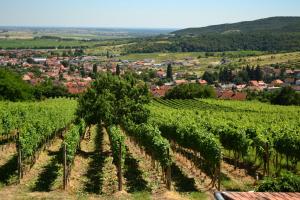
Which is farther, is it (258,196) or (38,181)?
(38,181)

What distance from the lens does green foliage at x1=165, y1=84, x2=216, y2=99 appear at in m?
108

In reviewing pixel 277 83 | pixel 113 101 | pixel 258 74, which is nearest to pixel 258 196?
pixel 113 101

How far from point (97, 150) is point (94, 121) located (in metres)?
2.50

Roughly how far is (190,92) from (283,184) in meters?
97.4

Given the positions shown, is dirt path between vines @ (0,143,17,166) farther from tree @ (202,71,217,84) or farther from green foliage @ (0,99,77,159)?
tree @ (202,71,217,84)

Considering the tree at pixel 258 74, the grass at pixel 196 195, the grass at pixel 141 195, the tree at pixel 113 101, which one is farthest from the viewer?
the tree at pixel 258 74

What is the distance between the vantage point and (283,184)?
37.0ft

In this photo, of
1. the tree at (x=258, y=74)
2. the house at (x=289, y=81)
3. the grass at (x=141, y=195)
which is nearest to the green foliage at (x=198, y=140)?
the grass at (x=141, y=195)

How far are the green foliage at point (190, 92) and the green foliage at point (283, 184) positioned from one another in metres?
96.1

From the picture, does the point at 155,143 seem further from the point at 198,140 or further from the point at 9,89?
the point at 9,89

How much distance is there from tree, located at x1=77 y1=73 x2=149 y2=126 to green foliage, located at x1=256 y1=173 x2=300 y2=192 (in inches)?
894

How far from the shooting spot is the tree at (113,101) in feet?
111

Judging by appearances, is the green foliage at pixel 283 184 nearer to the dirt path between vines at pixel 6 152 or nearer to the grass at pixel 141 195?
the grass at pixel 141 195

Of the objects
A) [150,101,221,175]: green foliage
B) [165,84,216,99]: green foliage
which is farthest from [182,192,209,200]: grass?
[165,84,216,99]: green foliage
